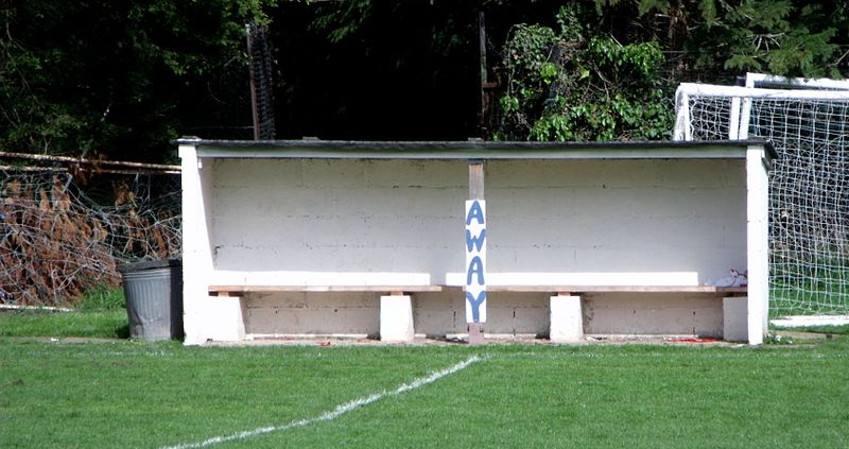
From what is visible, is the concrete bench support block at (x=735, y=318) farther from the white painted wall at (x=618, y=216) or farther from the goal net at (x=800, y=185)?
the goal net at (x=800, y=185)

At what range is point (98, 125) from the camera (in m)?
24.9

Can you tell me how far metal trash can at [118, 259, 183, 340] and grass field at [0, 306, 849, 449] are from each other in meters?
1.10

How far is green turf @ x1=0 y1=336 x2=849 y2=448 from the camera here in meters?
8.92

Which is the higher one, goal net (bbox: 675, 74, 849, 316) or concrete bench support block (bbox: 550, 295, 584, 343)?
goal net (bbox: 675, 74, 849, 316)

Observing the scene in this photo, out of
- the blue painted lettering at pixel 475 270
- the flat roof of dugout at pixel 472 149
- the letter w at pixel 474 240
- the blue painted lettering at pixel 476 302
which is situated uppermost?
the flat roof of dugout at pixel 472 149

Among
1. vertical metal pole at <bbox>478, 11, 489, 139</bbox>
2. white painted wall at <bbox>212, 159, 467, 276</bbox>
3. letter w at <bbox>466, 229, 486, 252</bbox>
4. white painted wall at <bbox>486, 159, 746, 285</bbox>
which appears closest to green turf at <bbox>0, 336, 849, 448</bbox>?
letter w at <bbox>466, 229, 486, 252</bbox>

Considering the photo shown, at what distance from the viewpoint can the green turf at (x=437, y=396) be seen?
8.92 metres

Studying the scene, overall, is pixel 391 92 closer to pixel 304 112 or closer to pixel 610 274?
A: pixel 304 112

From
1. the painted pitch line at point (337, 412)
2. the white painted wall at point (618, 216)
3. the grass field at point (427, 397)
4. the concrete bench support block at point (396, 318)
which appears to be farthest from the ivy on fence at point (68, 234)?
the painted pitch line at point (337, 412)

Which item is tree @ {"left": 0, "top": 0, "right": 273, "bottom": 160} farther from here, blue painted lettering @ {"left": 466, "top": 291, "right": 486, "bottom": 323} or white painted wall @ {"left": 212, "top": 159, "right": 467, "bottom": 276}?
blue painted lettering @ {"left": 466, "top": 291, "right": 486, "bottom": 323}

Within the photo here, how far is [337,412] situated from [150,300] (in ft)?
20.2

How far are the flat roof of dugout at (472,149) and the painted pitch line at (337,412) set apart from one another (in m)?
2.96

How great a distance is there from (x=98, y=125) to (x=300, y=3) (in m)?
6.56

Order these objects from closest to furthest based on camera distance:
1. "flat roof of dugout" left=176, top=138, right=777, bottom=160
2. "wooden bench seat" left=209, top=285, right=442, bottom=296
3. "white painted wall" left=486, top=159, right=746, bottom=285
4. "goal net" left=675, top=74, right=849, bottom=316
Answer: "flat roof of dugout" left=176, top=138, right=777, bottom=160 < "wooden bench seat" left=209, top=285, right=442, bottom=296 < "white painted wall" left=486, top=159, right=746, bottom=285 < "goal net" left=675, top=74, right=849, bottom=316
